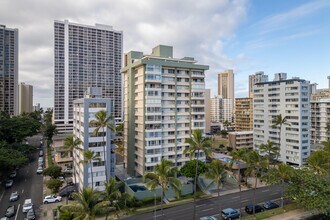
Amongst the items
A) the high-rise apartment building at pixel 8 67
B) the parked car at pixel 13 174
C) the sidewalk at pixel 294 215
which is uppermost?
the high-rise apartment building at pixel 8 67

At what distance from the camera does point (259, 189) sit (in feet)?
200

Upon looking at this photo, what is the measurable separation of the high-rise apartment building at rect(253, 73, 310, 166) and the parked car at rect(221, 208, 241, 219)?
150ft

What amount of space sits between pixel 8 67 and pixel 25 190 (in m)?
114

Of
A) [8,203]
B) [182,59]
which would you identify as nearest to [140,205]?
[8,203]

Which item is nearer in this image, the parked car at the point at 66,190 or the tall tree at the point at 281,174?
the tall tree at the point at 281,174

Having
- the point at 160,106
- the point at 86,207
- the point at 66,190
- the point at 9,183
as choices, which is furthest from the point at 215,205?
the point at 9,183

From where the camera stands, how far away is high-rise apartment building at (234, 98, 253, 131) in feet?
447

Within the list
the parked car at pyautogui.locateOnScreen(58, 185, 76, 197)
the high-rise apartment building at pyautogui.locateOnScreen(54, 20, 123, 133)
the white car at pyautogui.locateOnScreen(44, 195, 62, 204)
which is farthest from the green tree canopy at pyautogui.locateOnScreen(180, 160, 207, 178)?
the high-rise apartment building at pyautogui.locateOnScreen(54, 20, 123, 133)

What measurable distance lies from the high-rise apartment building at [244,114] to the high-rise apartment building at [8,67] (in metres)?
139

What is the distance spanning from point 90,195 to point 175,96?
4429 centimetres

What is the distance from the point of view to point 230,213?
44.1 metres

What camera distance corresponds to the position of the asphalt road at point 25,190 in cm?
4806

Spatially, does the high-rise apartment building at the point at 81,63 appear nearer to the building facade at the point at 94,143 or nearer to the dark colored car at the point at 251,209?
the building facade at the point at 94,143

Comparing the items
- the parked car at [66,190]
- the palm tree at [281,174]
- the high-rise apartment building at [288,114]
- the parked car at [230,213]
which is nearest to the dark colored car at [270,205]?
the palm tree at [281,174]
